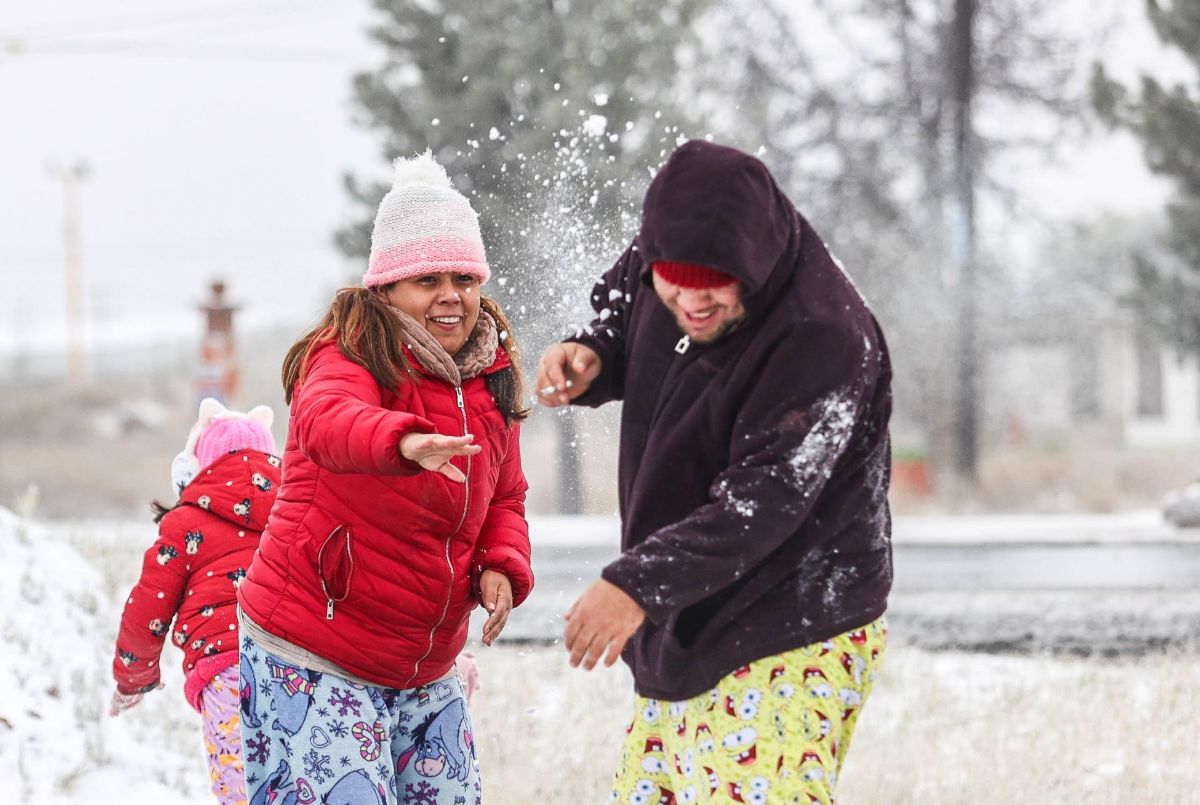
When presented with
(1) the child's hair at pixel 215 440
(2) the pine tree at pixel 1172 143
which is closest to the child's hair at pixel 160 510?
(1) the child's hair at pixel 215 440

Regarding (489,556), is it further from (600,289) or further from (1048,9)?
(1048,9)

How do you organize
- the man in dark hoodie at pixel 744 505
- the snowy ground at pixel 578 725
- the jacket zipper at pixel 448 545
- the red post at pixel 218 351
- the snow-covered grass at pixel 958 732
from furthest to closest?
the red post at pixel 218 351
the snow-covered grass at pixel 958 732
the snowy ground at pixel 578 725
the jacket zipper at pixel 448 545
the man in dark hoodie at pixel 744 505

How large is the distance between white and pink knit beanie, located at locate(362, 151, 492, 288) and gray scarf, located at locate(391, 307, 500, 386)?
108 mm

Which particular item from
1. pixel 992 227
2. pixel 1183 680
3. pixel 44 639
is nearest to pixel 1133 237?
pixel 992 227

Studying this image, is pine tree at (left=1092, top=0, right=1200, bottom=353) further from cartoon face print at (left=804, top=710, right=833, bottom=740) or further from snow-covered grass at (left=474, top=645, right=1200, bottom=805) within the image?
cartoon face print at (left=804, top=710, right=833, bottom=740)

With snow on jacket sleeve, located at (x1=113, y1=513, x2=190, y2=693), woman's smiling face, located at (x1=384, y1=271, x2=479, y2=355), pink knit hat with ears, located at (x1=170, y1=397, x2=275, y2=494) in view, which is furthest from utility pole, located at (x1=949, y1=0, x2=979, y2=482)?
woman's smiling face, located at (x1=384, y1=271, x2=479, y2=355)

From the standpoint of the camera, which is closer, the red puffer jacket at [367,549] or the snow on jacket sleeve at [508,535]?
the red puffer jacket at [367,549]

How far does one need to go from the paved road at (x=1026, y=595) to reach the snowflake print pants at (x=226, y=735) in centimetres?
361

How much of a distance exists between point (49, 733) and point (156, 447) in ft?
74.0

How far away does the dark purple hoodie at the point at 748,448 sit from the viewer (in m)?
2.23

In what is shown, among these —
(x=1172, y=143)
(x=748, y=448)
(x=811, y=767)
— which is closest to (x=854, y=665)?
(x=811, y=767)

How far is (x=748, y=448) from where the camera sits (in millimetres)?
2311

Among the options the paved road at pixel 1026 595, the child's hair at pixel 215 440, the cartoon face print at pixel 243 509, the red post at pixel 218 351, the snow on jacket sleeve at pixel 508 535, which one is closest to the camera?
the snow on jacket sleeve at pixel 508 535

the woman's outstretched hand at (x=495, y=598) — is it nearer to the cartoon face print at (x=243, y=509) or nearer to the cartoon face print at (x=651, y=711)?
the cartoon face print at (x=651, y=711)
